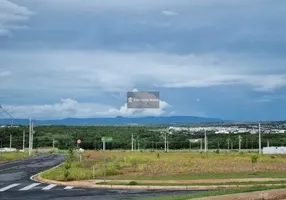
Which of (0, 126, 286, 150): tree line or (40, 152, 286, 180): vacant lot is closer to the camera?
(40, 152, 286, 180): vacant lot

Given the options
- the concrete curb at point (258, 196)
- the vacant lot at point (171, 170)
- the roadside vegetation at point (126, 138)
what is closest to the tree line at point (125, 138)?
the roadside vegetation at point (126, 138)

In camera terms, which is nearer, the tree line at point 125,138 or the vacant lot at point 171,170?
the vacant lot at point 171,170

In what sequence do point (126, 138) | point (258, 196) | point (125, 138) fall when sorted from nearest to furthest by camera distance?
point (258, 196), point (125, 138), point (126, 138)

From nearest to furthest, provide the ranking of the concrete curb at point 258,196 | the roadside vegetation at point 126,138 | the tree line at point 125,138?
1. the concrete curb at point 258,196
2. the tree line at point 125,138
3. the roadside vegetation at point 126,138

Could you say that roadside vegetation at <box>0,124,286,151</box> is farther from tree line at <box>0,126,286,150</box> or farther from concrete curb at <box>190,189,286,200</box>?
concrete curb at <box>190,189,286,200</box>

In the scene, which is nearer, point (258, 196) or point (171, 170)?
point (258, 196)

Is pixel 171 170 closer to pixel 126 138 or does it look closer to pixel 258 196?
pixel 258 196

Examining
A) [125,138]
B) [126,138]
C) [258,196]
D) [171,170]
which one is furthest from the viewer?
[126,138]

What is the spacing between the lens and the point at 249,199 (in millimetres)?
13195

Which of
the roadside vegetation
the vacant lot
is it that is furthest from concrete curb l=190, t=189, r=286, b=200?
the roadside vegetation

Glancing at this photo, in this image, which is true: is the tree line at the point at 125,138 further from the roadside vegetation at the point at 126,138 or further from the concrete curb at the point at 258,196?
the concrete curb at the point at 258,196

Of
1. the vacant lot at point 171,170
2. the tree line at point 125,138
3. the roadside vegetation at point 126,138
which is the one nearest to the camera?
the vacant lot at point 171,170

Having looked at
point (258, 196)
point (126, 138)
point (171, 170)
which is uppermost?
point (126, 138)

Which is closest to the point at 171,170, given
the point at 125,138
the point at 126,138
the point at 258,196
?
the point at 258,196
